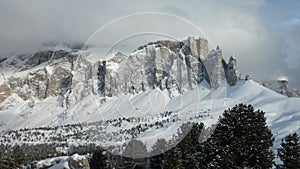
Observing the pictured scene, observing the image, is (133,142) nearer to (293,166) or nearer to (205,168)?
(205,168)

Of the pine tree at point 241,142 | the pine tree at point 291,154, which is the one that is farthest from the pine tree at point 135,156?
the pine tree at point 291,154

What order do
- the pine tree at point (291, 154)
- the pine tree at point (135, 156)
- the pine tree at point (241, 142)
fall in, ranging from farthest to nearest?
1. the pine tree at point (135, 156)
2. the pine tree at point (291, 154)
3. the pine tree at point (241, 142)

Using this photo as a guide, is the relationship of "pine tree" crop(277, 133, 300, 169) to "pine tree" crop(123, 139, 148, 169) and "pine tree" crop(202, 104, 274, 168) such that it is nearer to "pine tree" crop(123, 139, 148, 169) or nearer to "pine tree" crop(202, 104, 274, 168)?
"pine tree" crop(202, 104, 274, 168)

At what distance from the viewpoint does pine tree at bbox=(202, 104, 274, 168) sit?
168ft

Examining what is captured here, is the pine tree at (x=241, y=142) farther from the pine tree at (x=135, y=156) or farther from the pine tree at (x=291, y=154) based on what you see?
the pine tree at (x=135, y=156)

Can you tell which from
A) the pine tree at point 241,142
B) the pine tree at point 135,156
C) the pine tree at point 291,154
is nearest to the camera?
the pine tree at point 241,142

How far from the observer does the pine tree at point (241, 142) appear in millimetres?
51281

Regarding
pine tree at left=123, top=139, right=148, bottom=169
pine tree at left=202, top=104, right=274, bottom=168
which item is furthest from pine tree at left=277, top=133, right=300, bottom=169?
pine tree at left=123, top=139, right=148, bottom=169

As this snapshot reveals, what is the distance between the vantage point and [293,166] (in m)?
52.7

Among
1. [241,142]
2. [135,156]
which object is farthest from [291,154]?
[135,156]

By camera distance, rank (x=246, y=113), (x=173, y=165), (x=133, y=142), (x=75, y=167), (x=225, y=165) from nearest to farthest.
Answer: (x=225, y=165) → (x=246, y=113) → (x=173, y=165) → (x=75, y=167) → (x=133, y=142)

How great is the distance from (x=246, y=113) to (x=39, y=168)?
229 feet

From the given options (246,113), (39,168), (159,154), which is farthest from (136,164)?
(246,113)

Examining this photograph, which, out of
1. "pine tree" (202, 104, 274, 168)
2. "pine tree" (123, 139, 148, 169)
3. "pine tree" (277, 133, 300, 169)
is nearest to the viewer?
"pine tree" (202, 104, 274, 168)
